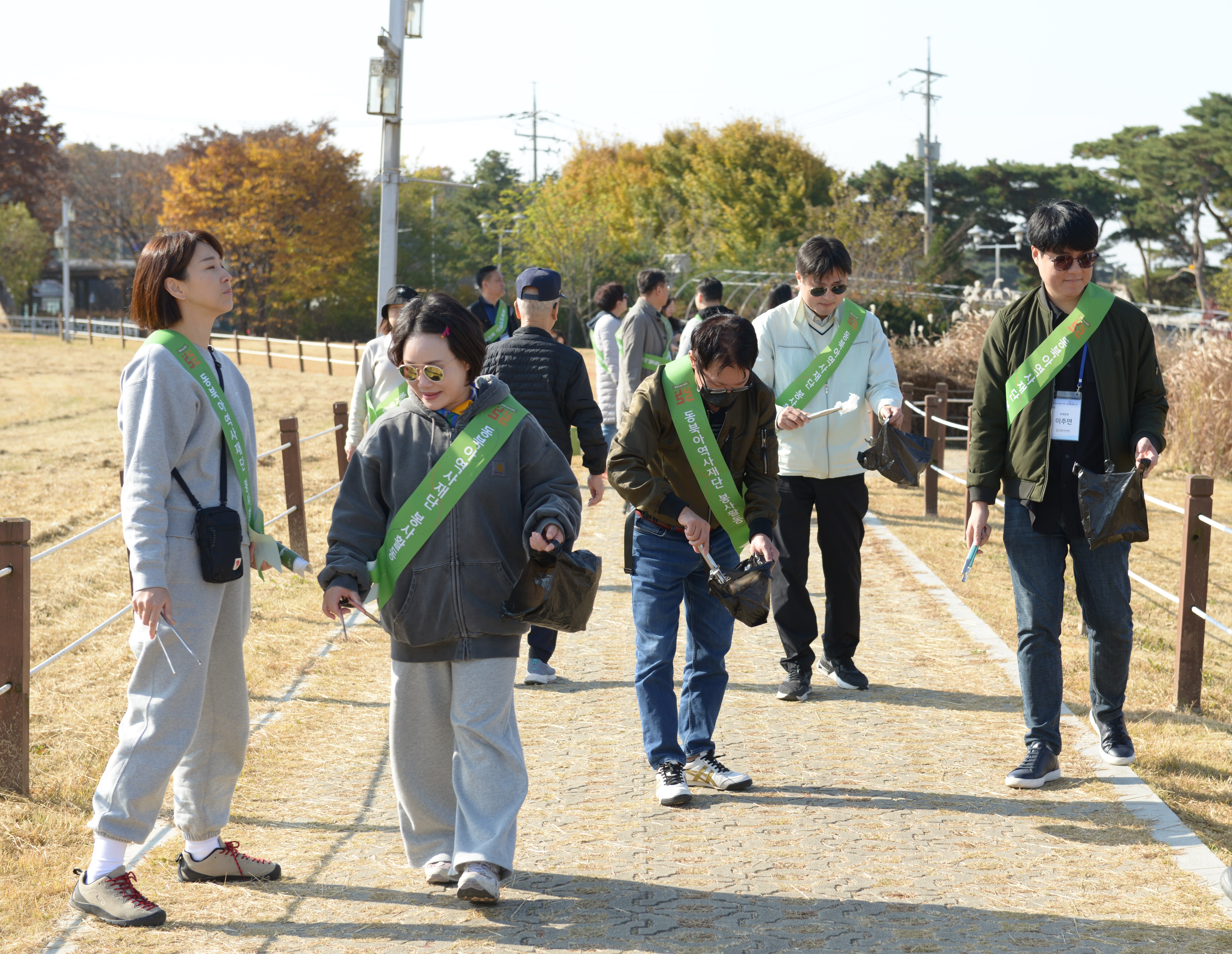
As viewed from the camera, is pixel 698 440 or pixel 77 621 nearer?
pixel 698 440

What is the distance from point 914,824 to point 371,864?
1.82 metres

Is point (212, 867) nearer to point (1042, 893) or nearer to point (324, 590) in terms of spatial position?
point (324, 590)

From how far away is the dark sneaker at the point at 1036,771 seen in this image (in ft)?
15.0

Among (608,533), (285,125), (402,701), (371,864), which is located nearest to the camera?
(402,701)

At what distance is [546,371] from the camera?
5.88 m

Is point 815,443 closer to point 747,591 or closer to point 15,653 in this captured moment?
point 747,591

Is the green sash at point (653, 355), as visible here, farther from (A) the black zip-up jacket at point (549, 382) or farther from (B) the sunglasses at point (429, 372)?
(B) the sunglasses at point (429, 372)

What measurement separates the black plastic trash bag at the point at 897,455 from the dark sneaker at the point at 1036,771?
1.34m

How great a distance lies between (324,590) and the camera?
131 inches

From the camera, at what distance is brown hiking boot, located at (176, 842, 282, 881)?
374cm

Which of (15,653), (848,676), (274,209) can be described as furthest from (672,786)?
(274,209)

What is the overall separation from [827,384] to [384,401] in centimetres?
257

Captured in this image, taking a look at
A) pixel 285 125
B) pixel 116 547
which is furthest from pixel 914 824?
pixel 285 125

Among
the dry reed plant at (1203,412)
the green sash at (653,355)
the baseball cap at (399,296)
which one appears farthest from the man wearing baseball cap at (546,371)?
the dry reed plant at (1203,412)
